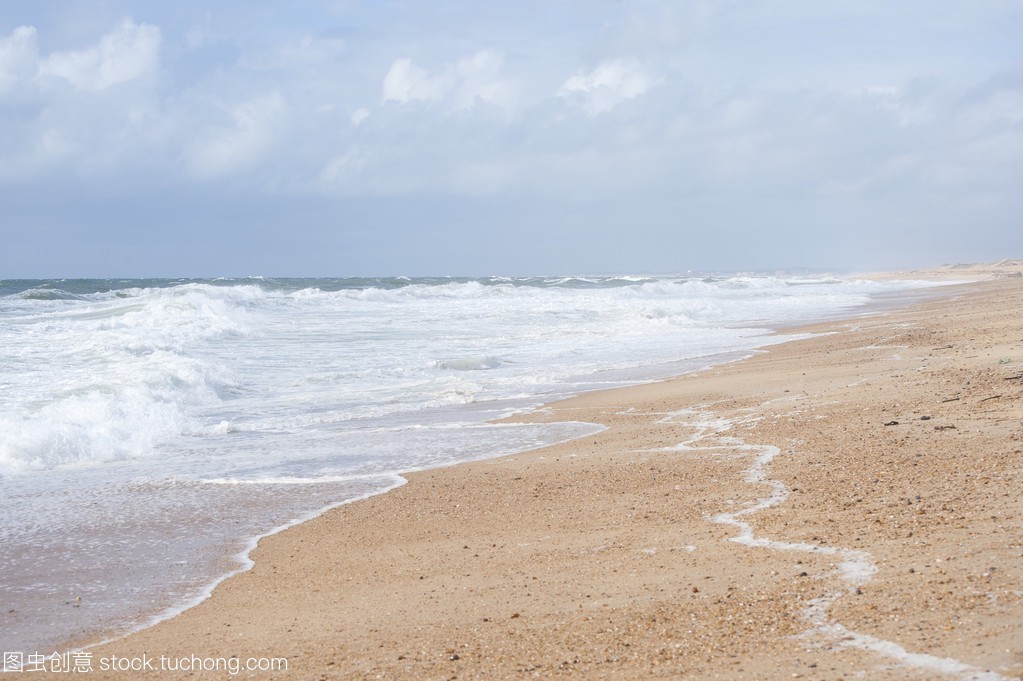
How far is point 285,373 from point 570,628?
14.5m

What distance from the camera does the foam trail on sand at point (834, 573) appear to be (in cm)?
335

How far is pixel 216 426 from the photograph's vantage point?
1215 cm

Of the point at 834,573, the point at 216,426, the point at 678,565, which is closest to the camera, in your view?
the point at 834,573

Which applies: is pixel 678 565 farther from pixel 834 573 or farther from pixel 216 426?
pixel 216 426

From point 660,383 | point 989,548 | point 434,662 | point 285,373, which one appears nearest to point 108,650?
point 434,662

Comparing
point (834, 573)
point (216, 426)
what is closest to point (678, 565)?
point (834, 573)

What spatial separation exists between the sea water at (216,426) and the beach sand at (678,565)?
65 centimetres

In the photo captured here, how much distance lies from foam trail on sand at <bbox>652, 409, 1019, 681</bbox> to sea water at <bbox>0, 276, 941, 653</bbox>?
2.90 metres

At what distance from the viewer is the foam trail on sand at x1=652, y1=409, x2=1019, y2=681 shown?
11.0ft

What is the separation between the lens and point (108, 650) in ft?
15.6

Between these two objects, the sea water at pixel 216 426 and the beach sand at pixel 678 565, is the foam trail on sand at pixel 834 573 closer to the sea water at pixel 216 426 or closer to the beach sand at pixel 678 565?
the beach sand at pixel 678 565

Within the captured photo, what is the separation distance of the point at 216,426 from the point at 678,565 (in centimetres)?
857

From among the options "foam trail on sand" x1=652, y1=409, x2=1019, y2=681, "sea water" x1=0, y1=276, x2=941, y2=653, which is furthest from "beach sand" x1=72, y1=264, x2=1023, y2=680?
"sea water" x1=0, y1=276, x2=941, y2=653

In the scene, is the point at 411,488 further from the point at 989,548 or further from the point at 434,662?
the point at 989,548
